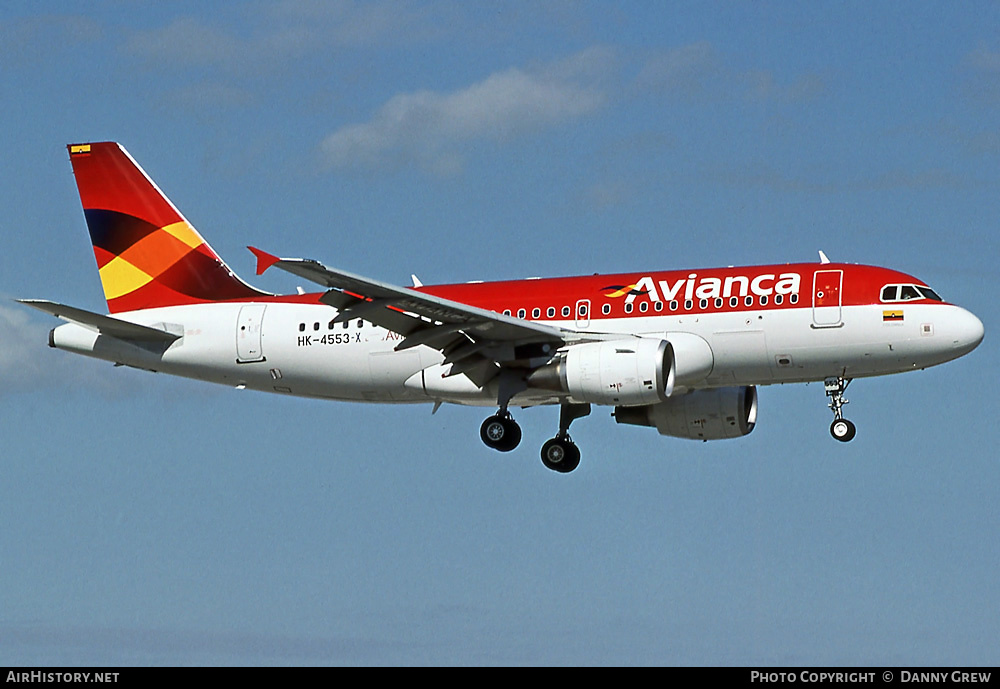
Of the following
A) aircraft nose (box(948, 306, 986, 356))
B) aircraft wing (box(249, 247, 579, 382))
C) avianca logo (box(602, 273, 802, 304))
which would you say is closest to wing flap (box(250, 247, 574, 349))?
aircraft wing (box(249, 247, 579, 382))

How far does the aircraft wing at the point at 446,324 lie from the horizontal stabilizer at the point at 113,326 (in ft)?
25.7

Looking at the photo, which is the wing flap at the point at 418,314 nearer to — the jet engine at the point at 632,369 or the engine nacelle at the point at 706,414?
the jet engine at the point at 632,369

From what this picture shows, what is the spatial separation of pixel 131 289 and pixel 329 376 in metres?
7.73

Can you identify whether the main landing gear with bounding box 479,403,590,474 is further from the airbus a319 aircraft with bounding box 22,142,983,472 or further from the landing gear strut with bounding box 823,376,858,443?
the landing gear strut with bounding box 823,376,858,443

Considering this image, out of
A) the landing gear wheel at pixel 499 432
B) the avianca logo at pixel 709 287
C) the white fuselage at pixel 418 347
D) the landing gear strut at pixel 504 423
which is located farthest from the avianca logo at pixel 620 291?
the landing gear wheel at pixel 499 432

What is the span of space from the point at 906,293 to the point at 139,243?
22.8 meters

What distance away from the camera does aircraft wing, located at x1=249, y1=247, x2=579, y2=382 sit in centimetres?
3875

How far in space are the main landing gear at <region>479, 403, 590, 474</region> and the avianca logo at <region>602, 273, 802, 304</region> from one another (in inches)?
172

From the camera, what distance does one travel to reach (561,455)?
44844 millimetres

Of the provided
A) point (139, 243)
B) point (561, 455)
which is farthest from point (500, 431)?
point (139, 243)

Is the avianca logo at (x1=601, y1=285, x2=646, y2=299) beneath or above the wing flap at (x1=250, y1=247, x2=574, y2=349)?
above

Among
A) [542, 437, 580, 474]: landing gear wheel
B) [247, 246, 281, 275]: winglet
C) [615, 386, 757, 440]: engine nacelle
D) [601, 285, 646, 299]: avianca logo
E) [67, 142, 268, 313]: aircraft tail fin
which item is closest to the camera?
[247, 246, 281, 275]: winglet
